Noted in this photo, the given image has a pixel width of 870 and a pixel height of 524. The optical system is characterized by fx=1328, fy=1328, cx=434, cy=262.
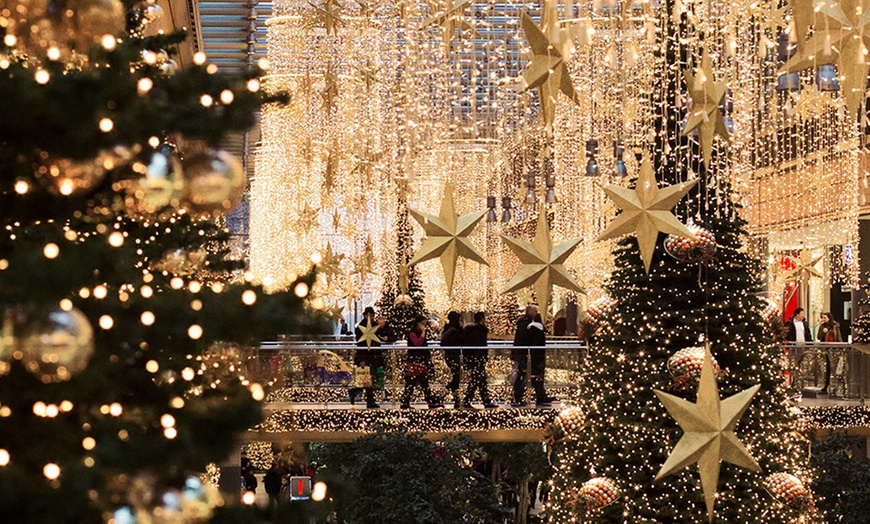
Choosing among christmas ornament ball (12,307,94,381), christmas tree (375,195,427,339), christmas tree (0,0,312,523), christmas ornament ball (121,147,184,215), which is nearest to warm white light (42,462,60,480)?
christmas tree (0,0,312,523)

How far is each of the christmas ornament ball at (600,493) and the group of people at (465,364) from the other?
5.95m

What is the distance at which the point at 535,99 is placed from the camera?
16.1 meters

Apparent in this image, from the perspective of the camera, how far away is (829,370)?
519 inches

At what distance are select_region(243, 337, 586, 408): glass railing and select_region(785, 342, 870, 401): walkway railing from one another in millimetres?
2151

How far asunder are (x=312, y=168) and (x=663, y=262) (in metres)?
8.04

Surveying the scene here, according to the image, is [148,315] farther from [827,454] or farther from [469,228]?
[827,454]

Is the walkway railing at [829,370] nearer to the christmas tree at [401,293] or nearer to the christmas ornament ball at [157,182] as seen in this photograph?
the christmas tree at [401,293]

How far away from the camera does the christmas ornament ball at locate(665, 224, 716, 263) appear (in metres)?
6.54

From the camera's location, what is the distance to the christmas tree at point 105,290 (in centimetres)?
217

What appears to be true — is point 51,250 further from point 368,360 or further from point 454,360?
point 368,360

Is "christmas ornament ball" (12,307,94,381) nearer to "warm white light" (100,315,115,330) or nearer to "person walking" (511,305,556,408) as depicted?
"warm white light" (100,315,115,330)

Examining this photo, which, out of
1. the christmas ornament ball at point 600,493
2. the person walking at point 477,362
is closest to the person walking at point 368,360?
the person walking at point 477,362

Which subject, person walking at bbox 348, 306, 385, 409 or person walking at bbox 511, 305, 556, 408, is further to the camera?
person walking at bbox 348, 306, 385, 409

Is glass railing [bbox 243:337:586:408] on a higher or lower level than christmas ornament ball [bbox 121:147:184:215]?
lower
